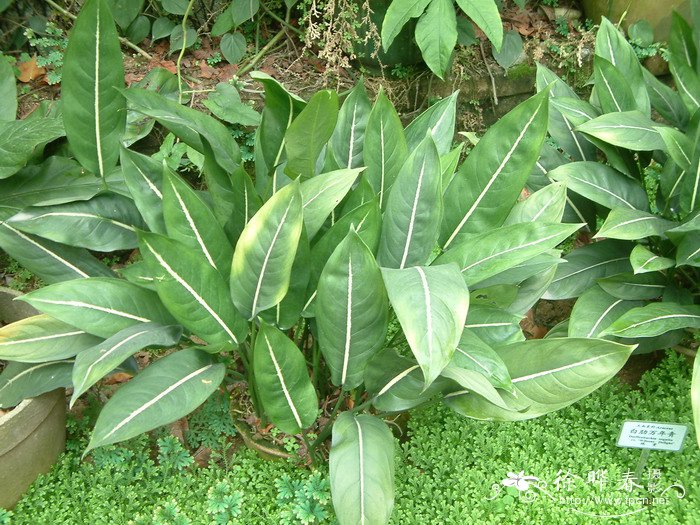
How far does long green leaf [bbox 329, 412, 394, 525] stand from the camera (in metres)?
1.42

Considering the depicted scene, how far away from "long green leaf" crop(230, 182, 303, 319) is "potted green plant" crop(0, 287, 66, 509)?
0.68m

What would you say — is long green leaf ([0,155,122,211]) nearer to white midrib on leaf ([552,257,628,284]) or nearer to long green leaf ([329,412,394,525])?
long green leaf ([329,412,394,525])

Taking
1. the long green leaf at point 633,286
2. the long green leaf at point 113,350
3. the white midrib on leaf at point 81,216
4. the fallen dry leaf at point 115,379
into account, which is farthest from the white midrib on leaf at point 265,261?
the long green leaf at point 633,286

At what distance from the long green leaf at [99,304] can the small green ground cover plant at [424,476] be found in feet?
1.69

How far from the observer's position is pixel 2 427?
1.69 m

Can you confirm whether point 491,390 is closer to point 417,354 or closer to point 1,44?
point 417,354

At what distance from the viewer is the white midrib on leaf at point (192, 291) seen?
144cm

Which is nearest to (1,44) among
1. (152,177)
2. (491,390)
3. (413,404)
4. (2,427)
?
(152,177)

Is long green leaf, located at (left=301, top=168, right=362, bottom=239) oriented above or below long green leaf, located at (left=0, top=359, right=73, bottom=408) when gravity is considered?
above

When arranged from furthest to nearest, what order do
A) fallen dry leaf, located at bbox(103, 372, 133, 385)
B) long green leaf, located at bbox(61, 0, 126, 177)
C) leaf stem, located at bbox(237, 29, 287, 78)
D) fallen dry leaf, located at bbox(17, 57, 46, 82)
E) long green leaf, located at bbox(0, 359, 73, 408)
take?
leaf stem, located at bbox(237, 29, 287, 78), fallen dry leaf, located at bbox(17, 57, 46, 82), fallen dry leaf, located at bbox(103, 372, 133, 385), long green leaf, located at bbox(0, 359, 73, 408), long green leaf, located at bbox(61, 0, 126, 177)

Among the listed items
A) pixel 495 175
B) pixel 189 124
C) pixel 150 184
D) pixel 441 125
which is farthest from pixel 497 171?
pixel 150 184

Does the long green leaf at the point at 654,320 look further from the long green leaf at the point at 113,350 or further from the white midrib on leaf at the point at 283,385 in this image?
the long green leaf at the point at 113,350

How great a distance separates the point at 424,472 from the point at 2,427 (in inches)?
46.6

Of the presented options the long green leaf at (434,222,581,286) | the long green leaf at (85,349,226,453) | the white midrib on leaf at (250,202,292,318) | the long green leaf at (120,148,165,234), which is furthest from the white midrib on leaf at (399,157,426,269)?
the long green leaf at (120,148,165,234)
